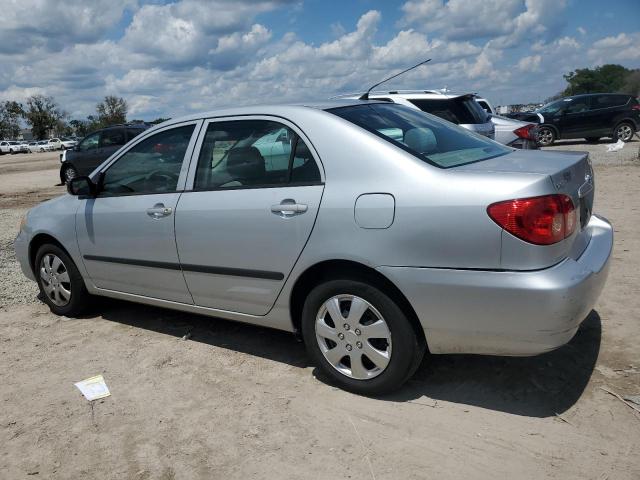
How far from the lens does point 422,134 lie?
352 cm

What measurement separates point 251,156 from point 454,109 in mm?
5960

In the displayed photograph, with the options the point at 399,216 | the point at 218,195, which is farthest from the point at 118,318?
the point at 399,216

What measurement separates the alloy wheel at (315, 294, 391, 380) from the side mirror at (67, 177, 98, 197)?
2289 mm

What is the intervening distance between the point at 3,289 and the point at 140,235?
114 inches

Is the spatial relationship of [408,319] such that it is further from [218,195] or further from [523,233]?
[218,195]

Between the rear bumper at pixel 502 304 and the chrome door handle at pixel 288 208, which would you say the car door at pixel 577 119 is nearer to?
the rear bumper at pixel 502 304

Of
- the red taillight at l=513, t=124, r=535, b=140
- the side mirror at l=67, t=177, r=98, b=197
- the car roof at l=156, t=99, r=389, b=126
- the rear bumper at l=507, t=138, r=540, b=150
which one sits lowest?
the rear bumper at l=507, t=138, r=540, b=150

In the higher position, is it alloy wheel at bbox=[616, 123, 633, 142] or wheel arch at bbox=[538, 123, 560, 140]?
wheel arch at bbox=[538, 123, 560, 140]

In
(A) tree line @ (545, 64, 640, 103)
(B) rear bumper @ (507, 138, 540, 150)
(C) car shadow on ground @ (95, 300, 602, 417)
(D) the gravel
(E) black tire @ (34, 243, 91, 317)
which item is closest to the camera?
(C) car shadow on ground @ (95, 300, 602, 417)

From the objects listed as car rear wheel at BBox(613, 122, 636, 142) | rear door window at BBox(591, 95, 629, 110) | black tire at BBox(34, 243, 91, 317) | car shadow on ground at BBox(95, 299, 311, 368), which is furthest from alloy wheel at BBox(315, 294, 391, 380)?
car rear wheel at BBox(613, 122, 636, 142)

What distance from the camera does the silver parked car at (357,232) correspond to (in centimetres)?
270

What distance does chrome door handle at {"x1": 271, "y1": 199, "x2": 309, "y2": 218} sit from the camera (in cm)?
325

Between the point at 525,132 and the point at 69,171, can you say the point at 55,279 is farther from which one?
the point at 69,171

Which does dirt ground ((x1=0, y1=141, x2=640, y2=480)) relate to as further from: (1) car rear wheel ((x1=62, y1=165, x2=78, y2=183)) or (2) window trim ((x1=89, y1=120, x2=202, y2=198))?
(1) car rear wheel ((x1=62, y1=165, x2=78, y2=183))
